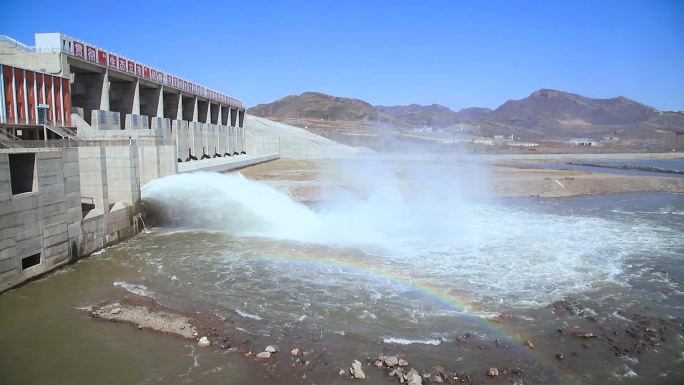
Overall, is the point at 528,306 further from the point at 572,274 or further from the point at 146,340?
the point at 146,340

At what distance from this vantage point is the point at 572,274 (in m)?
14.9

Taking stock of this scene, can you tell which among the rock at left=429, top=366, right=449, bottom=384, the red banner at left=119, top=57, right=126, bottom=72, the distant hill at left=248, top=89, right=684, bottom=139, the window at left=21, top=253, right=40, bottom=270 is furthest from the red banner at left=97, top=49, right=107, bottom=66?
the distant hill at left=248, top=89, right=684, bottom=139

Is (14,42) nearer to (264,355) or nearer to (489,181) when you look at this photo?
(264,355)

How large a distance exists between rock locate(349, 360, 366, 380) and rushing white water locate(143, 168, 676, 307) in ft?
17.1

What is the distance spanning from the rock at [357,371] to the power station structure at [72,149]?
33.7 ft

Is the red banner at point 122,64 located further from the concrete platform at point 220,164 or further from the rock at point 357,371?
the rock at point 357,371

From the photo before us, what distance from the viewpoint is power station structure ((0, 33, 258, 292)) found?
44.7 feet

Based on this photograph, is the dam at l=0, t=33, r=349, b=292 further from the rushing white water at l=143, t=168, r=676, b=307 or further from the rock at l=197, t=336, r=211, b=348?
the rock at l=197, t=336, r=211, b=348

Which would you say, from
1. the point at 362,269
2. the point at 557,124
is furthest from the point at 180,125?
the point at 557,124

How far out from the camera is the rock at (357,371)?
8289 millimetres

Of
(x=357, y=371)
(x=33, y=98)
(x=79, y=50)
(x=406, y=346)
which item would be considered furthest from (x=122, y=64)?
(x=357, y=371)

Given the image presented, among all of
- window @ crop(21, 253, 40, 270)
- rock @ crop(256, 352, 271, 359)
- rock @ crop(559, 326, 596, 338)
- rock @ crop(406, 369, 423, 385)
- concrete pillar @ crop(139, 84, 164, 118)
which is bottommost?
rock @ crop(559, 326, 596, 338)

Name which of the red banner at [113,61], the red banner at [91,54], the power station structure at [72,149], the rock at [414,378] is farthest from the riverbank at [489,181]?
the rock at [414,378]

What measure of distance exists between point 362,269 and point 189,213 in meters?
11.2
